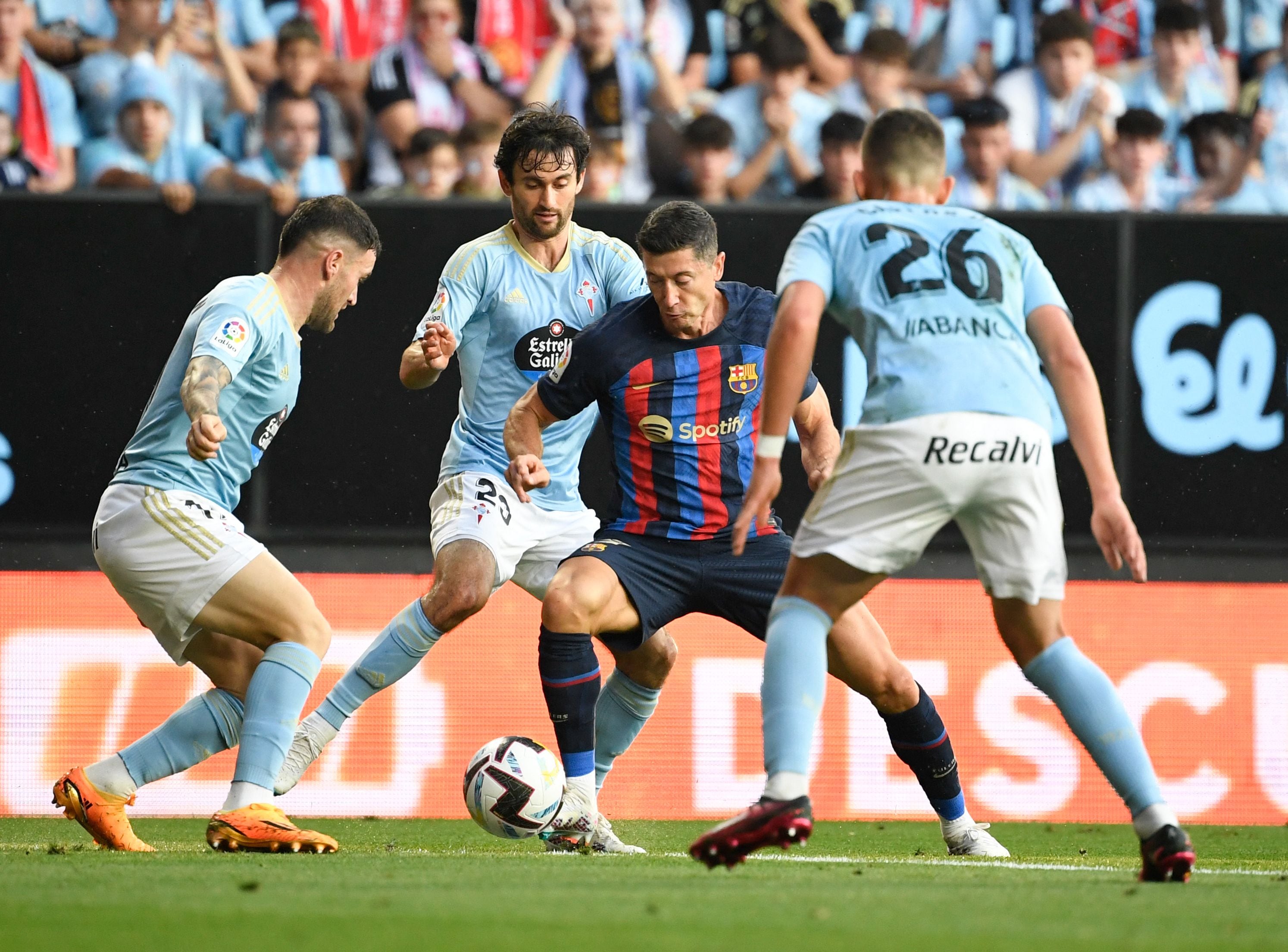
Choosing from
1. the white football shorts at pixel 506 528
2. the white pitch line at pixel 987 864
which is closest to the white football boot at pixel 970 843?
the white pitch line at pixel 987 864

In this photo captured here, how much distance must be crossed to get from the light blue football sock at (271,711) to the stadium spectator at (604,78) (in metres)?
5.07

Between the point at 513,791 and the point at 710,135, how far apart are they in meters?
4.82

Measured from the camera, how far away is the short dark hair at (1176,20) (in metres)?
10.7

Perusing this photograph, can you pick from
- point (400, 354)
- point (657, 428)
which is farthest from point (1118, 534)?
point (400, 354)

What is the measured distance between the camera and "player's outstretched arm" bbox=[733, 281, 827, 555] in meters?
4.37

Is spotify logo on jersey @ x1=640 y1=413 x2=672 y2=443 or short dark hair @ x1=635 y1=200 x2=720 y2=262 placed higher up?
short dark hair @ x1=635 y1=200 x2=720 y2=262

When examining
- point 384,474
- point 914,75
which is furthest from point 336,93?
point 914,75

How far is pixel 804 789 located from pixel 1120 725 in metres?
0.86

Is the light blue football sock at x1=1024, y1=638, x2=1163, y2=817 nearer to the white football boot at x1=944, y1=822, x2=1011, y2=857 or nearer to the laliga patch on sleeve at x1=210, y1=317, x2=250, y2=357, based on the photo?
the white football boot at x1=944, y1=822, x2=1011, y2=857

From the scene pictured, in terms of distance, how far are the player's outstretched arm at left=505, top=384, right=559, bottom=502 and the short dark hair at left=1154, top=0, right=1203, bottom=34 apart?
21.7ft

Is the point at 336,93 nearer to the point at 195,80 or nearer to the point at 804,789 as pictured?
the point at 195,80

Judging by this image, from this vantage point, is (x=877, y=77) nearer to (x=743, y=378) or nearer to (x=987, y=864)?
(x=743, y=378)

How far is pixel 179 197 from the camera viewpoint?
7891 mm

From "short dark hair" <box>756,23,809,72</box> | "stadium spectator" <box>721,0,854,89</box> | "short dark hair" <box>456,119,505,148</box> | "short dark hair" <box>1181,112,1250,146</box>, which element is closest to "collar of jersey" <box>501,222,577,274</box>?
"short dark hair" <box>456,119,505,148</box>
